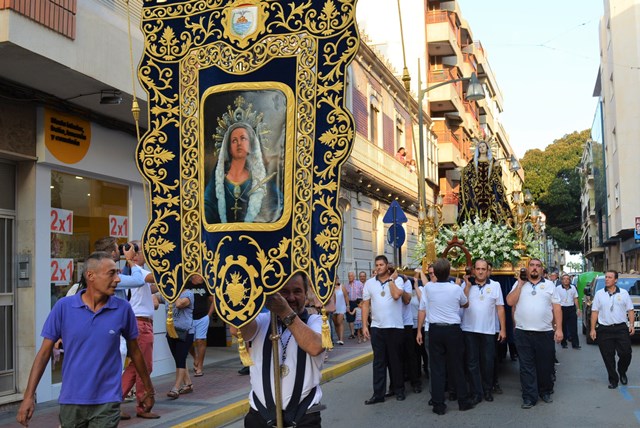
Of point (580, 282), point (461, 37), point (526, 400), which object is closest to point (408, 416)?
point (526, 400)

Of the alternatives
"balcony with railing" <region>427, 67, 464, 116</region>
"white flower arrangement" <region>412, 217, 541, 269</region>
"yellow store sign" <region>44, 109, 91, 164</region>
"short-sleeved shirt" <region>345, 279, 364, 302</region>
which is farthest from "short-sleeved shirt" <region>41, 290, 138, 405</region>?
"balcony with railing" <region>427, 67, 464, 116</region>

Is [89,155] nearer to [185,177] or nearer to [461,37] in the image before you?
[185,177]

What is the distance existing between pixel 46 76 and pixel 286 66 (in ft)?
19.2

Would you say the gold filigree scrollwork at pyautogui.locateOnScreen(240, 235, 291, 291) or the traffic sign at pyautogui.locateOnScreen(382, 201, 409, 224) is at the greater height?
the traffic sign at pyautogui.locateOnScreen(382, 201, 409, 224)

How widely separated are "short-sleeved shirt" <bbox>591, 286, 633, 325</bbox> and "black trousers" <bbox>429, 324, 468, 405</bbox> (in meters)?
3.36

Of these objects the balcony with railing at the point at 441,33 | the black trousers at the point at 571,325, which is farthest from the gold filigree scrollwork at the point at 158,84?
the balcony with railing at the point at 441,33

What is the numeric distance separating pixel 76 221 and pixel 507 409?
6.68 meters

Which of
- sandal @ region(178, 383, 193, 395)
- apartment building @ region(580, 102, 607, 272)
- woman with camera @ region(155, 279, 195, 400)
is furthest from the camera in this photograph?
apartment building @ region(580, 102, 607, 272)

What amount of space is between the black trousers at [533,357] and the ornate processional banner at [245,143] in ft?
19.7

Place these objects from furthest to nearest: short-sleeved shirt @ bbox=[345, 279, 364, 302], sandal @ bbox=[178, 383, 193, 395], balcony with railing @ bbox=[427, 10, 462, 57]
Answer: balcony with railing @ bbox=[427, 10, 462, 57]
short-sleeved shirt @ bbox=[345, 279, 364, 302]
sandal @ bbox=[178, 383, 193, 395]

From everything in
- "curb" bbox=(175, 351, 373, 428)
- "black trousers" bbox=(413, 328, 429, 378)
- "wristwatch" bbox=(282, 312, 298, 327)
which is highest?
"wristwatch" bbox=(282, 312, 298, 327)

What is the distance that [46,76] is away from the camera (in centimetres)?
935

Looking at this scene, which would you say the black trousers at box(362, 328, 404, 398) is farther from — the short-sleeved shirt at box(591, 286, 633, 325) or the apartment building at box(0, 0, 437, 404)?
the apartment building at box(0, 0, 437, 404)

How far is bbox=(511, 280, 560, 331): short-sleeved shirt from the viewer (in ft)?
30.9
